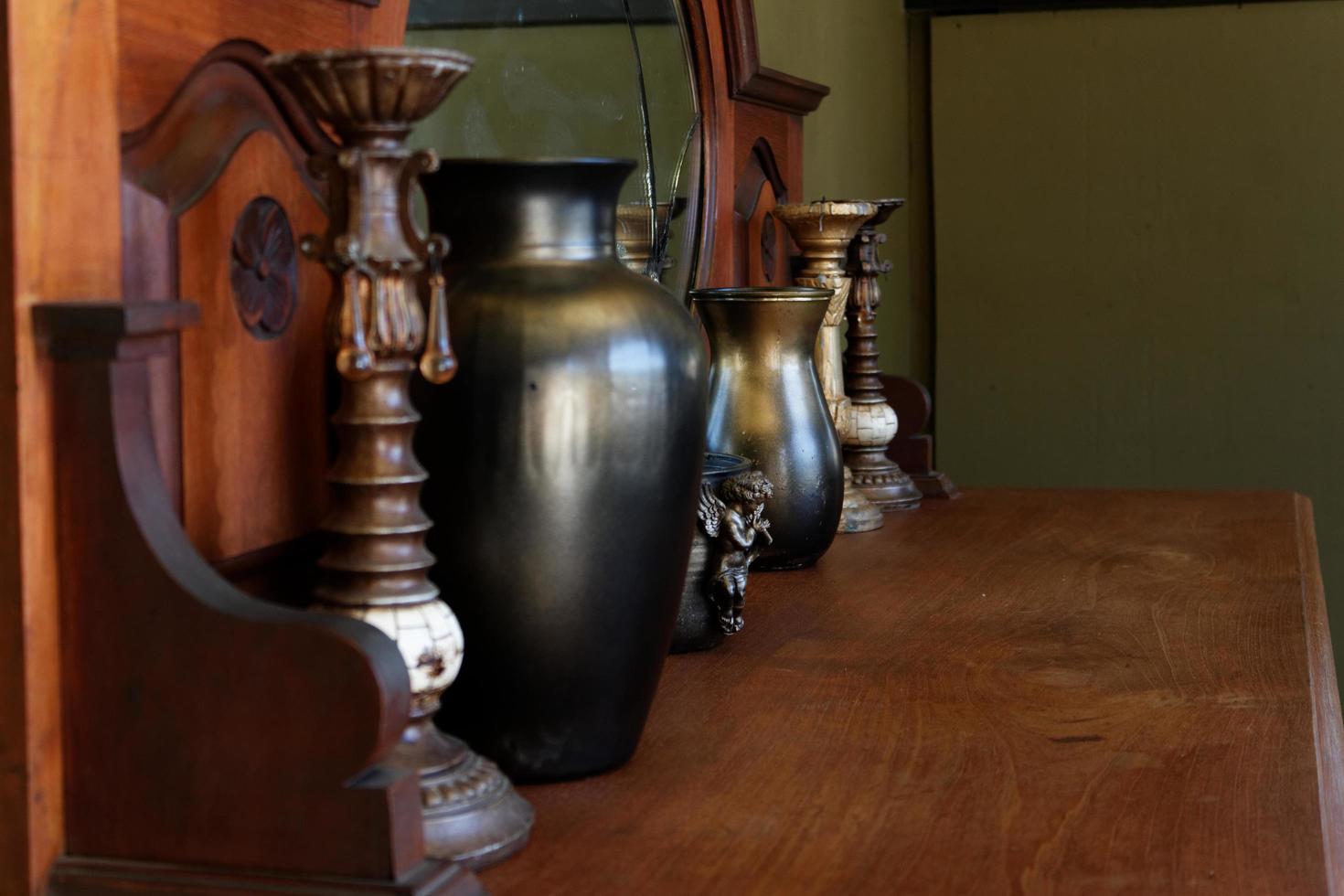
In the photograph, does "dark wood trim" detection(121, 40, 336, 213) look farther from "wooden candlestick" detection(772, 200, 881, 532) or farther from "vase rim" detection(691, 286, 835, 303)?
"wooden candlestick" detection(772, 200, 881, 532)

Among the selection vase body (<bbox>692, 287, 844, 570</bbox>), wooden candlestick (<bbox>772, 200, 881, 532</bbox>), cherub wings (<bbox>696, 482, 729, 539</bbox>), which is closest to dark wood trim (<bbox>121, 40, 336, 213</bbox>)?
cherub wings (<bbox>696, 482, 729, 539</bbox>)

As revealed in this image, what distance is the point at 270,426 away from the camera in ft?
2.67

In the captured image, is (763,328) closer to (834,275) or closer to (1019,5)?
(834,275)

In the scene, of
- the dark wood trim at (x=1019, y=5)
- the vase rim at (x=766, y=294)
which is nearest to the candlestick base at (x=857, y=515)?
the vase rim at (x=766, y=294)

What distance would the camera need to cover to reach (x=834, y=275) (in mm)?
1687

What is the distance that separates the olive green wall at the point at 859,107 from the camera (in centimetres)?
232

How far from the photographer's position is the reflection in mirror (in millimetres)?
1100

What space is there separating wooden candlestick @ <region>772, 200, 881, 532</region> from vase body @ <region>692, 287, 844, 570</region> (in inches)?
9.7

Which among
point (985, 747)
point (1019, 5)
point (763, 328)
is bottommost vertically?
point (985, 747)

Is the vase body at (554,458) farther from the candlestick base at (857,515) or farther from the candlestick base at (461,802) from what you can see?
the candlestick base at (857,515)

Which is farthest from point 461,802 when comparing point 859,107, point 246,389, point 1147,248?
point 1147,248

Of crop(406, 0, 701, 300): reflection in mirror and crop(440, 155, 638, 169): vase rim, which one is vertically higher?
crop(406, 0, 701, 300): reflection in mirror

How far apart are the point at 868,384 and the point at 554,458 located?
106cm

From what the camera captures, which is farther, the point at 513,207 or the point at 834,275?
the point at 834,275
